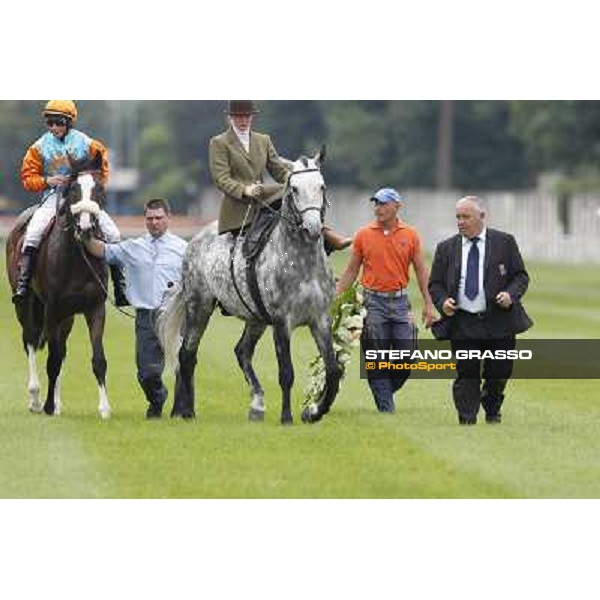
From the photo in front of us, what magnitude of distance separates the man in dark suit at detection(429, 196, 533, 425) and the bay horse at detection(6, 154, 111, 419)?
9.76ft

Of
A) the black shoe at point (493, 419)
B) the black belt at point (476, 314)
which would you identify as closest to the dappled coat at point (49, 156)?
the black belt at point (476, 314)

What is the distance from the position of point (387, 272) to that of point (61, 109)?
10.5 ft

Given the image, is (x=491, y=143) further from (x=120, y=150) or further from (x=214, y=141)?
(x=214, y=141)

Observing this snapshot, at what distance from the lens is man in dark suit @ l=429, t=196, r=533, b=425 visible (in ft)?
61.5

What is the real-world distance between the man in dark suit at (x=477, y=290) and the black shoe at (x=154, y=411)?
8.80 ft

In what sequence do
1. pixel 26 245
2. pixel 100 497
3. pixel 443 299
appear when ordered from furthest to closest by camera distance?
pixel 26 245 < pixel 443 299 < pixel 100 497

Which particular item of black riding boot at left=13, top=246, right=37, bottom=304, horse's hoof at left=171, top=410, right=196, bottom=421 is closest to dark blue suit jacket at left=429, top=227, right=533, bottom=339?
horse's hoof at left=171, top=410, right=196, bottom=421

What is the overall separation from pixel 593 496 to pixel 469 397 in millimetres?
4243

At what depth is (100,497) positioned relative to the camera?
48.5 ft

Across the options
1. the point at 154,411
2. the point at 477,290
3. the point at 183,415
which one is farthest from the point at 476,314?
the point at 154,411

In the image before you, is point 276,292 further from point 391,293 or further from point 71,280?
point 71,280

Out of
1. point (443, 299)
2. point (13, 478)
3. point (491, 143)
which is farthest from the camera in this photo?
point (491, 143)

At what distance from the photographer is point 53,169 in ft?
66.3

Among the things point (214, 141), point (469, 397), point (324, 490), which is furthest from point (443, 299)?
point (324, 490)
